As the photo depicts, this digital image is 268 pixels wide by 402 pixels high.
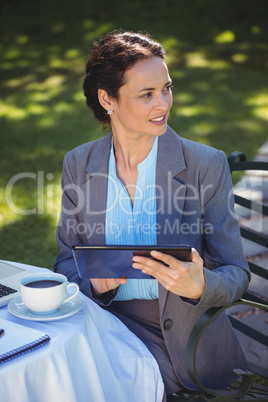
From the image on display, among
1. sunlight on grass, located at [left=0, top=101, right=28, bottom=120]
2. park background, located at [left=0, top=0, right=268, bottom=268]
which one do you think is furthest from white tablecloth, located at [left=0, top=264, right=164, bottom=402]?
sunlight on grass, located at [left=0, top=101, right=28, bottom=120]

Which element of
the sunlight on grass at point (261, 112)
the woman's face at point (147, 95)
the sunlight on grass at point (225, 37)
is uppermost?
the sunlight on grass at point (225, 37)

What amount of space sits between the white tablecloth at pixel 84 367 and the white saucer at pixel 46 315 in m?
0.02

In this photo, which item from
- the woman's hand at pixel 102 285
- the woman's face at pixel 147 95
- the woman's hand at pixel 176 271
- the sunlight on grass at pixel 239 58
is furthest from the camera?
the sunlight on grass at pixel 239 58

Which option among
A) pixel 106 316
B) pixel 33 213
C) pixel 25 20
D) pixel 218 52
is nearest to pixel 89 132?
pixel 33 213

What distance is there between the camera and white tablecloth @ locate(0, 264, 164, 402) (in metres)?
1.45

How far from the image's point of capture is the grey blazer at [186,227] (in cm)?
205

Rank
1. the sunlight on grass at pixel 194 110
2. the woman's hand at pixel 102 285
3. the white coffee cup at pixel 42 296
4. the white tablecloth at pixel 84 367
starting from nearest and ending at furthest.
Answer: the white tablecloth at pixel 84 367
the white coffee cup at pixel 42 296
the woman's hand at pixel 102 285
the sunlight on grass at pixel 194 110

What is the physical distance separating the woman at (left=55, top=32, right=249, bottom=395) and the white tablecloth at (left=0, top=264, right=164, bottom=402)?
0.28 meters

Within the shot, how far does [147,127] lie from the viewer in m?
2.20

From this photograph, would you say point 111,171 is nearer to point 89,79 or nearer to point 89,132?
point 89,79

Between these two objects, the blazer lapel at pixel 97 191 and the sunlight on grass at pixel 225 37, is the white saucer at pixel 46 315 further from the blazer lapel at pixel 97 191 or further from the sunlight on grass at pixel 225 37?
the sunlight on grass at pixel 225 37

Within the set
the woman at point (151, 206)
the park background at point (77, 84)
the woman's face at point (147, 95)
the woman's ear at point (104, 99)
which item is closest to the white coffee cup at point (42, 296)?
the woman at point (151, 206)

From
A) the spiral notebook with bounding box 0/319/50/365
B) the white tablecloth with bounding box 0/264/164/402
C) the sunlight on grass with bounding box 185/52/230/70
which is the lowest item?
the white tablecloth with bounding box 0/264/164/402

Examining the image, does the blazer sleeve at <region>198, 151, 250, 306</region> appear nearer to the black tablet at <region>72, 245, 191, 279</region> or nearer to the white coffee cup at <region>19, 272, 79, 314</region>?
the black tablet at <region>72, 245, 191, 279</region>
